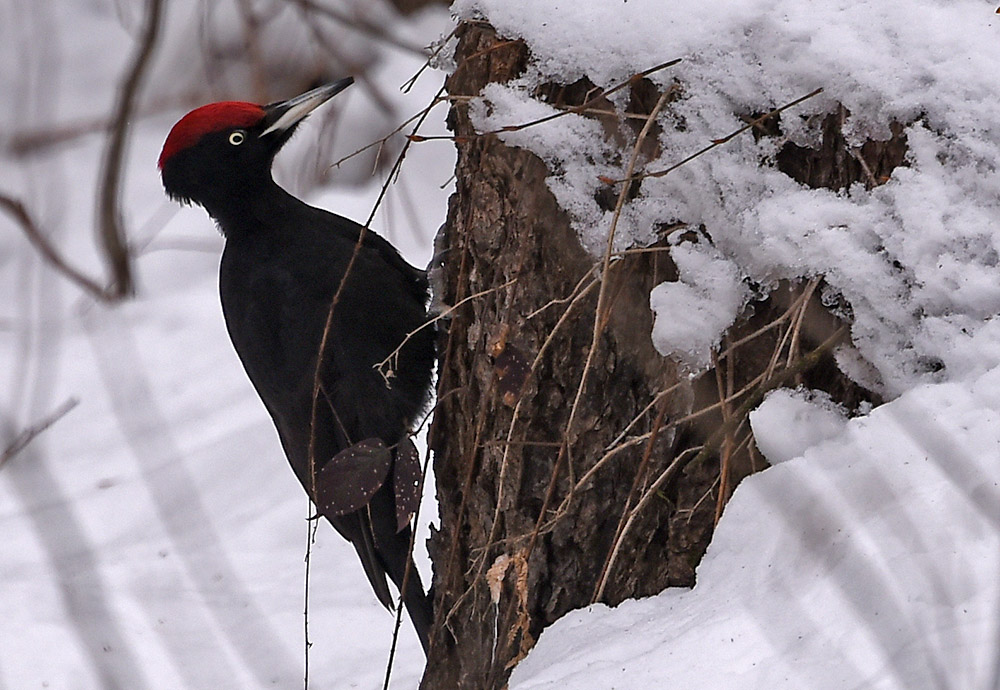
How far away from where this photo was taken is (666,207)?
4.54 feet

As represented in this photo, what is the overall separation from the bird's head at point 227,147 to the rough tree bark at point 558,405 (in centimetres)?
60

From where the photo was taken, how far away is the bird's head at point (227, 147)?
7.30 ft

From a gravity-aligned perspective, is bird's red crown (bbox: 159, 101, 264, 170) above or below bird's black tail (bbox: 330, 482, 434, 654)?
above

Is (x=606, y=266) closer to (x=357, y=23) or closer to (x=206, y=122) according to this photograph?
(x=206, y=122)

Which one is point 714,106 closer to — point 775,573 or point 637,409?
point 637,409

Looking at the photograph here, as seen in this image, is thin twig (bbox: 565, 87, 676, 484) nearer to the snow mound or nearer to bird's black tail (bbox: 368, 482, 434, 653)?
the snow mound

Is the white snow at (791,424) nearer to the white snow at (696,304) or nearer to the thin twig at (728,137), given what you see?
the white snow at (696,304)

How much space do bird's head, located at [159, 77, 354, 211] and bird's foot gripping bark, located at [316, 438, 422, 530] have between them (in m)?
0.74

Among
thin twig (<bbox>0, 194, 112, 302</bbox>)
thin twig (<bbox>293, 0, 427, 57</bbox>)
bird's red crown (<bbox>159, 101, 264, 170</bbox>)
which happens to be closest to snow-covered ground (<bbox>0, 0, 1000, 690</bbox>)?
bird's red crown (<bbox>159, 101, 264, 170</bbox>)

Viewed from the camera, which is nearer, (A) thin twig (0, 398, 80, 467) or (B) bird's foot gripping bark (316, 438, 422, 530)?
(A) thin twig (0, 398, 80, 467)

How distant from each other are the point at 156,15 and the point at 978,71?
12.8 ft

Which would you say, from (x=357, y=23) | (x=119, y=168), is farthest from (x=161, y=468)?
(x=357, y=23)

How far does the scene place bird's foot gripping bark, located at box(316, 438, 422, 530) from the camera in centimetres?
173

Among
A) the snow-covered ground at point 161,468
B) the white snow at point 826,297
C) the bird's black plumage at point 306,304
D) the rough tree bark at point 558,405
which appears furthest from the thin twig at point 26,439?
the white snow at point 826,297
